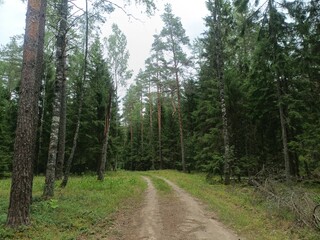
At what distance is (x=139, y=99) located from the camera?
54.8 m

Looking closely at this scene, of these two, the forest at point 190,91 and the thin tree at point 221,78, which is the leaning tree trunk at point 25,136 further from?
the thin tree at point 221,78

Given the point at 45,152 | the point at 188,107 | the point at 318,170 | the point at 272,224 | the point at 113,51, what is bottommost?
the point at 272,224

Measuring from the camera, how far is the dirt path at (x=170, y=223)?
7.59 metres

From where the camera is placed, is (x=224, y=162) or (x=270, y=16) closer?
(x=270, y=16)

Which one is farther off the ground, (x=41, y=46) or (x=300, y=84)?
(x=300, y=84)

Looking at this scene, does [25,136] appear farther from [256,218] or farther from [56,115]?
[256,218]

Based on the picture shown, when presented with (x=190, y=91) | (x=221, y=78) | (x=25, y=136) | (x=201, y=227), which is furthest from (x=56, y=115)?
(x=190, y=91)

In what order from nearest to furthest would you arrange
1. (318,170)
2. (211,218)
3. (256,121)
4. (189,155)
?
(211,218) < (318,170) < (256,121) < (189,155)

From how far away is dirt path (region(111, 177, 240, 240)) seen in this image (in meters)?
7.59

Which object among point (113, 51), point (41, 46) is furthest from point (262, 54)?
point (113, 51)

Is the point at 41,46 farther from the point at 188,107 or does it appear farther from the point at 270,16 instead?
the point at 188,107

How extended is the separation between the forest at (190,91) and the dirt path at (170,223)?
291 cm

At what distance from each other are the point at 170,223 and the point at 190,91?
83.9 feet

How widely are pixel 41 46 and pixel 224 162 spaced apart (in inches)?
549
